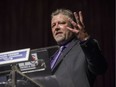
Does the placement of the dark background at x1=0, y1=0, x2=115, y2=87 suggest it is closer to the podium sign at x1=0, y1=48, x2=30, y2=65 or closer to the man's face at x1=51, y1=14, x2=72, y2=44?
the man's face at x1=51, y1=14, x2=72, y2=44

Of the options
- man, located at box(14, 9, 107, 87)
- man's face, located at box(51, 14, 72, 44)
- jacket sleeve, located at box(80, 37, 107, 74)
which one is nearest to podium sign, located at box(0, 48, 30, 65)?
man, located at box(14, 9, 107, 87)

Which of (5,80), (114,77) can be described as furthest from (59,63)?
(114,77)

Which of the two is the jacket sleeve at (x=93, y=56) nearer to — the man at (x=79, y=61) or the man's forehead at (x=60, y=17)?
the man at (x=79, y=61)

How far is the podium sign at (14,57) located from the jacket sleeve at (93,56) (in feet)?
0.97

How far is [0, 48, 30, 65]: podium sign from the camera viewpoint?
99cm

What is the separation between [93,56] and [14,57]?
14.8 inches

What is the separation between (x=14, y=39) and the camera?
11.0 ft

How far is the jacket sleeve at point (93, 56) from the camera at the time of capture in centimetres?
124

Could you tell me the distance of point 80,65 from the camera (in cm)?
135

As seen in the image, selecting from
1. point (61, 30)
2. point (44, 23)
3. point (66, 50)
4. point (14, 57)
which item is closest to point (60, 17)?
point (61, 30)

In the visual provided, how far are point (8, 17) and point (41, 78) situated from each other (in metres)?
2.43

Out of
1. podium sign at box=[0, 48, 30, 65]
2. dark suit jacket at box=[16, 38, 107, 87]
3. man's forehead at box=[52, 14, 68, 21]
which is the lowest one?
dark suit jacket at box=[16, 38, 107, 87]

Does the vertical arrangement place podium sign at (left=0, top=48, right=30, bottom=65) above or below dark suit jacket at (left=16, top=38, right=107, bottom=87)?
above

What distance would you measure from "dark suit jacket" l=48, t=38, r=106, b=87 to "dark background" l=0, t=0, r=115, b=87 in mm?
1612
